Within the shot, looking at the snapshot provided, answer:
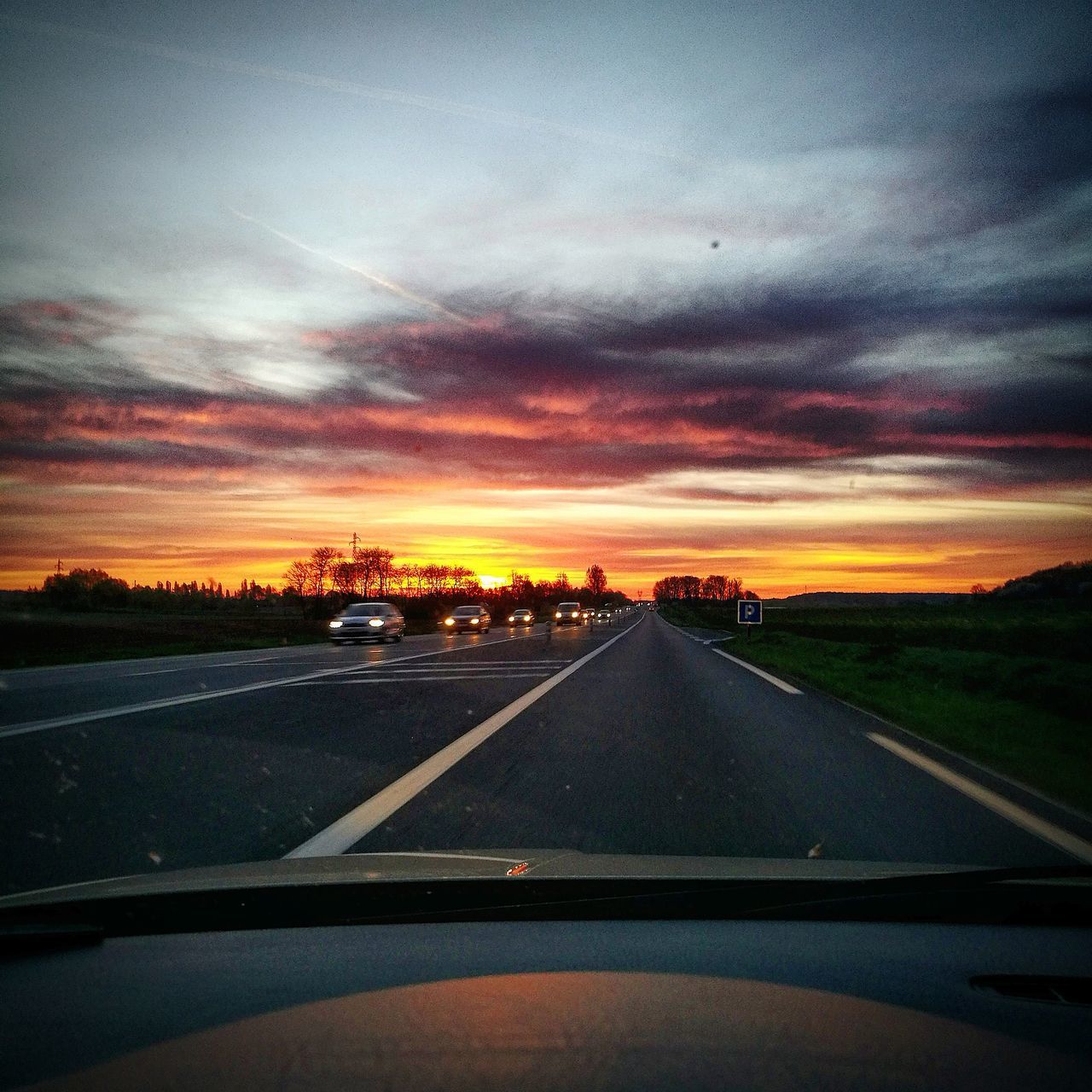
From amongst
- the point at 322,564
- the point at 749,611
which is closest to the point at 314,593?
the point at 322,564

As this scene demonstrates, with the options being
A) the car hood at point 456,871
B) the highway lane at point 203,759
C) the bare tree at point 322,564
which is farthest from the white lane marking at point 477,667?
the bare tree at point 322,564

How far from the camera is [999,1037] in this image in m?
2.21

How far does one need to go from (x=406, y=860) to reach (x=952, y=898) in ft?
7.08

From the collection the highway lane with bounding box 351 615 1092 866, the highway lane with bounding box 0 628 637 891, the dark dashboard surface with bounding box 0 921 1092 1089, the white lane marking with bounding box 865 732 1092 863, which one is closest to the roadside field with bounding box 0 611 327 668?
the highway lane with bounding box 0 628 637 891

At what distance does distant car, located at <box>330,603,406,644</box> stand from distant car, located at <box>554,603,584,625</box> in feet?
100

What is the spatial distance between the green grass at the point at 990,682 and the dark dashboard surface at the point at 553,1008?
5.02 metres

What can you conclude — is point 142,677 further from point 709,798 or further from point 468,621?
point 468,621

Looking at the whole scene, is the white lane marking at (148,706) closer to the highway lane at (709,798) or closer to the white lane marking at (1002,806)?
the highway lane at (709,798)

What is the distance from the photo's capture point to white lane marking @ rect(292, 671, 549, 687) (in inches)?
667

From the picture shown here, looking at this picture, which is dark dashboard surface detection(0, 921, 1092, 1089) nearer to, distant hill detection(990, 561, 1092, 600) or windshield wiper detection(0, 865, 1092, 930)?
windshield wiper detection(0, 865, 1092, 930)

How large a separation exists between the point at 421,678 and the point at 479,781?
417 inches

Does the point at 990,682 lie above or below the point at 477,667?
above

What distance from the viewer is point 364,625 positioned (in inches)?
1368

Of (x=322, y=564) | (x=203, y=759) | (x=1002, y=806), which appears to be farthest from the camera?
(x=322, y=564)
